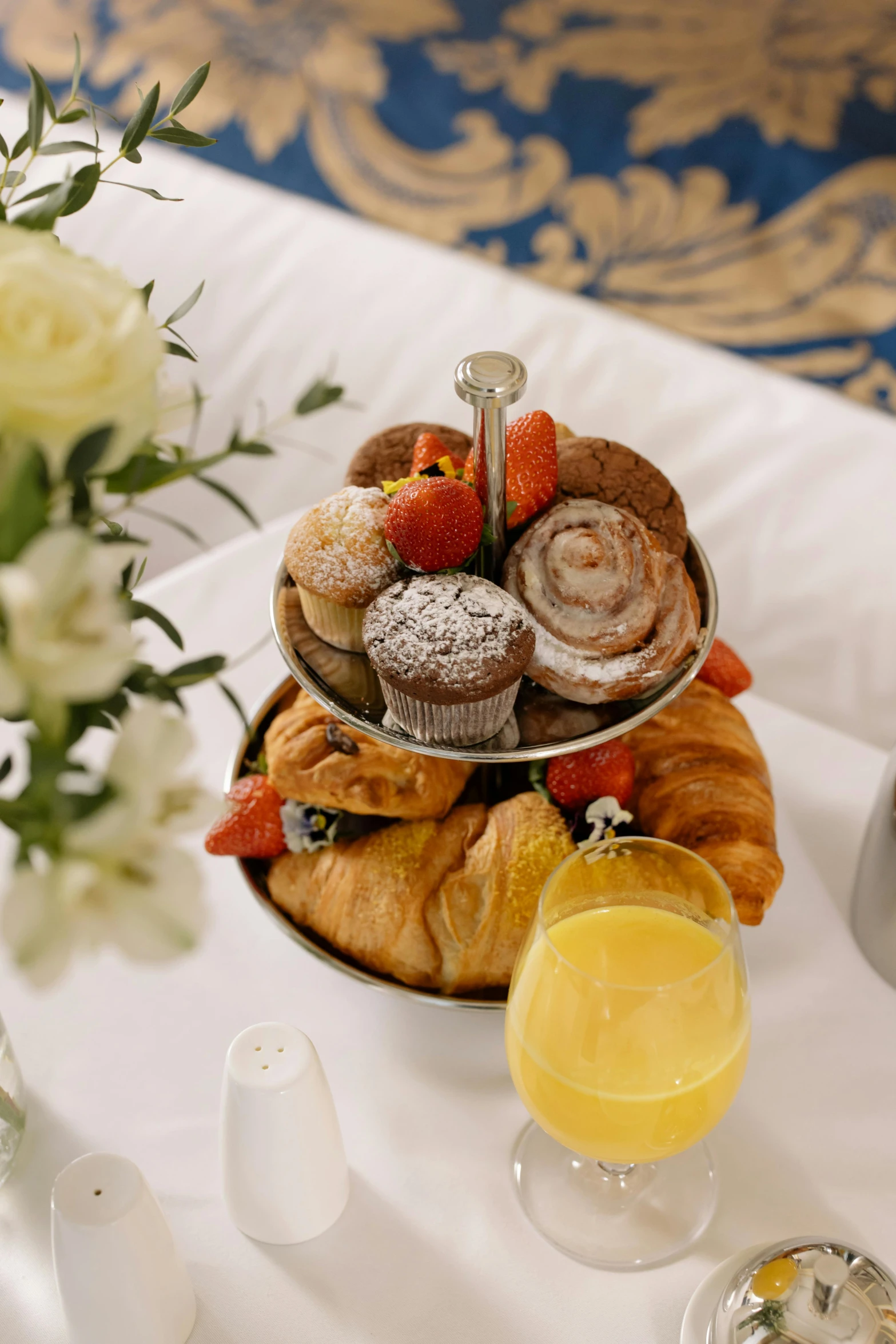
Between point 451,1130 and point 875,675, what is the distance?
77 cm

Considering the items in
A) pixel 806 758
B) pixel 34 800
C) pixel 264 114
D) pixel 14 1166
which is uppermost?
pixel 34 800

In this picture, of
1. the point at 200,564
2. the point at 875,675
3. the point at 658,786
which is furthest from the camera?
the point at 875,675

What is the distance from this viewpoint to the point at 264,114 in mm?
1816

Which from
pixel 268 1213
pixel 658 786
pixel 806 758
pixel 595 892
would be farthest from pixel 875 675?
pixel 268 1213

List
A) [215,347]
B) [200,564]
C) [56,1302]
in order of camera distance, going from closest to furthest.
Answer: [56,1302] < [200,564] < [215,347]

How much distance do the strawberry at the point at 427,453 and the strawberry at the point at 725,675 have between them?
0.89 feet

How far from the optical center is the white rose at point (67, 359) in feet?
1.17

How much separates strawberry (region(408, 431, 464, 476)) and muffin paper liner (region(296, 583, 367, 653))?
100 mm

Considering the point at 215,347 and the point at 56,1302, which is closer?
the point at 56,1302

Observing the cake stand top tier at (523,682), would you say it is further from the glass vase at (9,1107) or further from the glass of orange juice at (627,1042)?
the glass vase at (9,1107)

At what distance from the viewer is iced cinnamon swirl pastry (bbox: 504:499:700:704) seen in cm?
71

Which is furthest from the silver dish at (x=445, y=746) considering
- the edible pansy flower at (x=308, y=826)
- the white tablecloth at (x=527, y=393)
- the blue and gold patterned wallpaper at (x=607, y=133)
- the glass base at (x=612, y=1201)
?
the blue and gold patterned wallpaper at (x=607, y=133)

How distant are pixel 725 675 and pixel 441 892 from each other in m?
0.29

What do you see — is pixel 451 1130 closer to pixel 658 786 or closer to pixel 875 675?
pixel 658 786
